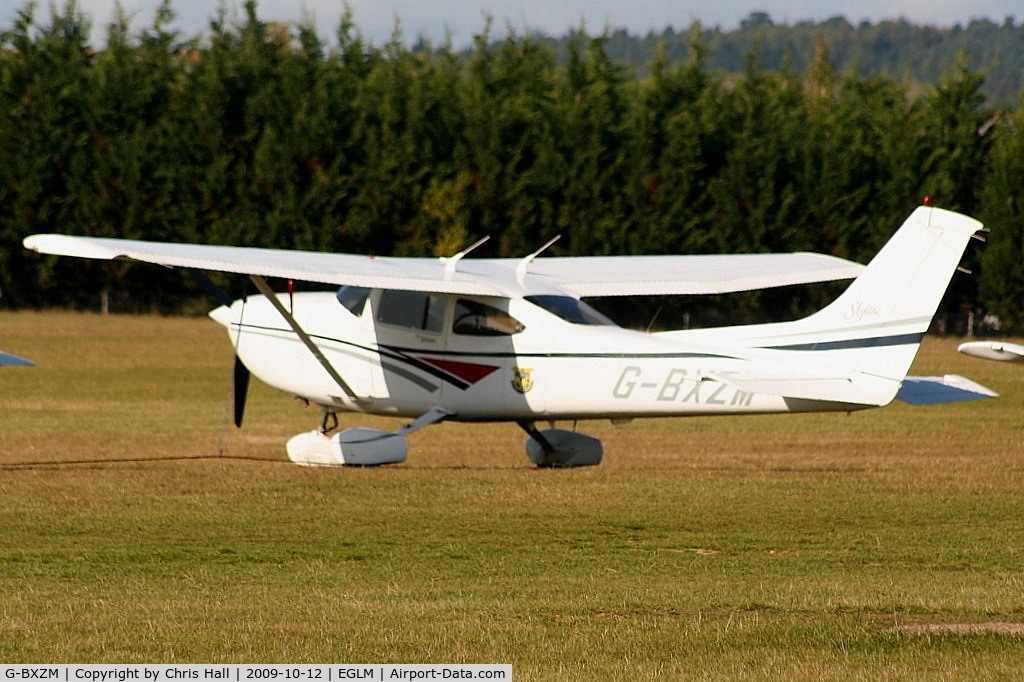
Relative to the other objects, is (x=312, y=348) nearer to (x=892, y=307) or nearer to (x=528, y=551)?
(x=528, y=551)

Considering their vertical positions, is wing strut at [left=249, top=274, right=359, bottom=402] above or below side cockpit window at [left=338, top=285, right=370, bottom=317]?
below

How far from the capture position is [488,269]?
1310cm

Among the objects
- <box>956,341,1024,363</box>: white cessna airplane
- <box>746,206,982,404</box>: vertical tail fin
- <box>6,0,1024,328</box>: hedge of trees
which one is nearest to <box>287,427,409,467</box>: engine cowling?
<box>746,206,982,404</box>: vertical tail fin

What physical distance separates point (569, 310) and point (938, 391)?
133 inches

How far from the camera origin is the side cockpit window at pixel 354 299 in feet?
41.7

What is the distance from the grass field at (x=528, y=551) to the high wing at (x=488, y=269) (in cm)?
170

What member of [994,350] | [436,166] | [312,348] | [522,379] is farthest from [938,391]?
[436,166]

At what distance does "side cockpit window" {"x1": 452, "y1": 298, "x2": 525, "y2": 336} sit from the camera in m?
12.1

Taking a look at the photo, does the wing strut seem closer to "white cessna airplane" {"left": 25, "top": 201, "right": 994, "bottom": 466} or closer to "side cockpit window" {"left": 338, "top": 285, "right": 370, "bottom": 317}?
"white cessna airplane" {"left": 25, "top": 201, "right": 994, "bottom": 466}

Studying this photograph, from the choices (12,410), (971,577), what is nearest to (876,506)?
(971,577)

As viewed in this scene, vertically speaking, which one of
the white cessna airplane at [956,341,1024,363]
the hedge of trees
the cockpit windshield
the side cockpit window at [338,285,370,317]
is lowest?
the hedge of trees

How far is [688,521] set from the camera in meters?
10.0

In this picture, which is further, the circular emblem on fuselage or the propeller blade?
the propeller blade

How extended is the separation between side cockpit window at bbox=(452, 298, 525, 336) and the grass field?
129 cm
